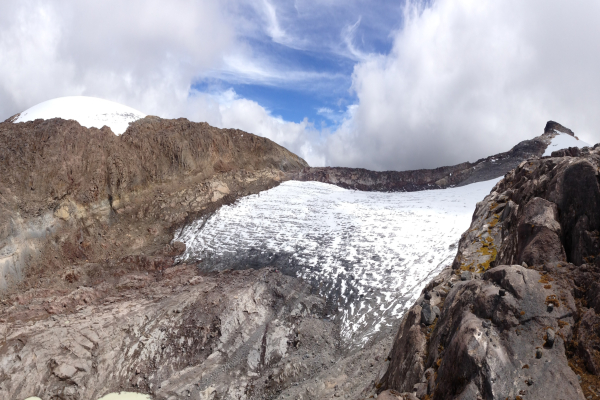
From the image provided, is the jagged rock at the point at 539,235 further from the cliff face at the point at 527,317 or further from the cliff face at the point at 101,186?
the cliff face at the point at 101,186

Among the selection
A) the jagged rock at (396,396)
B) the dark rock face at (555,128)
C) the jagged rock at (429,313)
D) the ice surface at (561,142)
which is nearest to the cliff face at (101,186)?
the jagged rock at (429,313)

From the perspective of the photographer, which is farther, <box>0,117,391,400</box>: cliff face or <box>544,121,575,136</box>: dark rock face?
<box>544,121,575,136</box>: dark rock face

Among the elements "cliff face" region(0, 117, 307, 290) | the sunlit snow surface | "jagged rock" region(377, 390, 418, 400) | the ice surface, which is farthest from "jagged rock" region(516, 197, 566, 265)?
the ice surface

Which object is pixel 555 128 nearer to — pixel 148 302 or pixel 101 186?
pixel 148 302

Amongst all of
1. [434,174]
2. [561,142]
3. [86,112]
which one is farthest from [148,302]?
[561,142]

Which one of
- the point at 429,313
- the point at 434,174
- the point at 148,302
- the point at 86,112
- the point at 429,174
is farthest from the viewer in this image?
the point at 429,174

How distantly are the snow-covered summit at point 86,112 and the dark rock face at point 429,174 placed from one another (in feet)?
61.1

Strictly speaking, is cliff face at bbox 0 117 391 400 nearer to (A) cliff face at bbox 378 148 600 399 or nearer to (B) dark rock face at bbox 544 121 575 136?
(A) cliff face at bbox 378 148 600 399

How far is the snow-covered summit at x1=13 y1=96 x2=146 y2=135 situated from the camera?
30734 millimetres

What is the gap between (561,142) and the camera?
32812mm

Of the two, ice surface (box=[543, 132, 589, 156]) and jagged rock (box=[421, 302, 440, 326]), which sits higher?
ice surface (box=[543, 132, 589, 156])

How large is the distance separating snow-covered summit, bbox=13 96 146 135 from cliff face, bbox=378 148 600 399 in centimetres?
3225

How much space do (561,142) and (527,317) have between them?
120 ft

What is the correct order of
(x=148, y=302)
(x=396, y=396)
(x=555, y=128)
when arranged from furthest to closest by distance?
(x=555, y=128)
(x=148, y=302)
(x=396, y=396)
